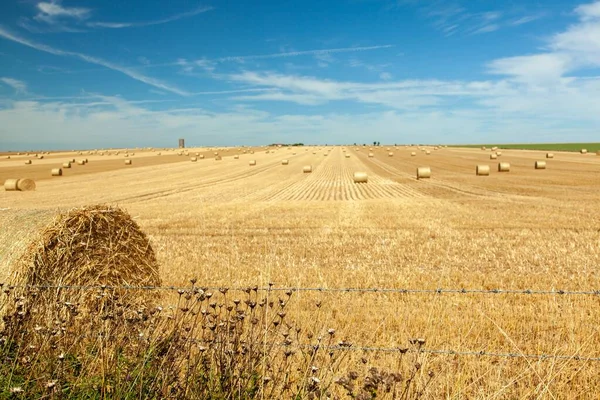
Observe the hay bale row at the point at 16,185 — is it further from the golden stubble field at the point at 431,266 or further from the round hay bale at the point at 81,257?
the round hay bale at the point at 81,257

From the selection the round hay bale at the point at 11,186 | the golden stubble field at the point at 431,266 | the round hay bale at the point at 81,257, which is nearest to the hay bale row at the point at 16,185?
the round hay bale at the point at 11,186

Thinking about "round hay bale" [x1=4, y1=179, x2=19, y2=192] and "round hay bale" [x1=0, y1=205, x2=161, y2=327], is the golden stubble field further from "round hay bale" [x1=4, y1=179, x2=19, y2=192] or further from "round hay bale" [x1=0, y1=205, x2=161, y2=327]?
"round hay bale" [x1=4, y1=179, x2=19, y2=192]

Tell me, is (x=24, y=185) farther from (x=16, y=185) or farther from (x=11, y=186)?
(x=11, y=186)

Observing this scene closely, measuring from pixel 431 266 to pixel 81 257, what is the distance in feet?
23.7

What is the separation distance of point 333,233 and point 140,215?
30.0 feet

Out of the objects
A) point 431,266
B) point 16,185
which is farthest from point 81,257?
point 16,185

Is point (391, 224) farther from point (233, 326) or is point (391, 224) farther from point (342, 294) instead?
point (233, 326)

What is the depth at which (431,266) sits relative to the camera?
1081 cm

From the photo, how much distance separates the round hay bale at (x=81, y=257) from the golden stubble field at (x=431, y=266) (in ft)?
2.90

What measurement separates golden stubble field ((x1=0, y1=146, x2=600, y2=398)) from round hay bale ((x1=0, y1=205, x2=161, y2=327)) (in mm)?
884

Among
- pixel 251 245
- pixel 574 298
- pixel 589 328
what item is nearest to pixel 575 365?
pixel 589 328

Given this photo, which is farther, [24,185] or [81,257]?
[24,185]

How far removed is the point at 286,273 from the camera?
997cm

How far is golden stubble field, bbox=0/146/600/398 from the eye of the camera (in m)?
5.62
